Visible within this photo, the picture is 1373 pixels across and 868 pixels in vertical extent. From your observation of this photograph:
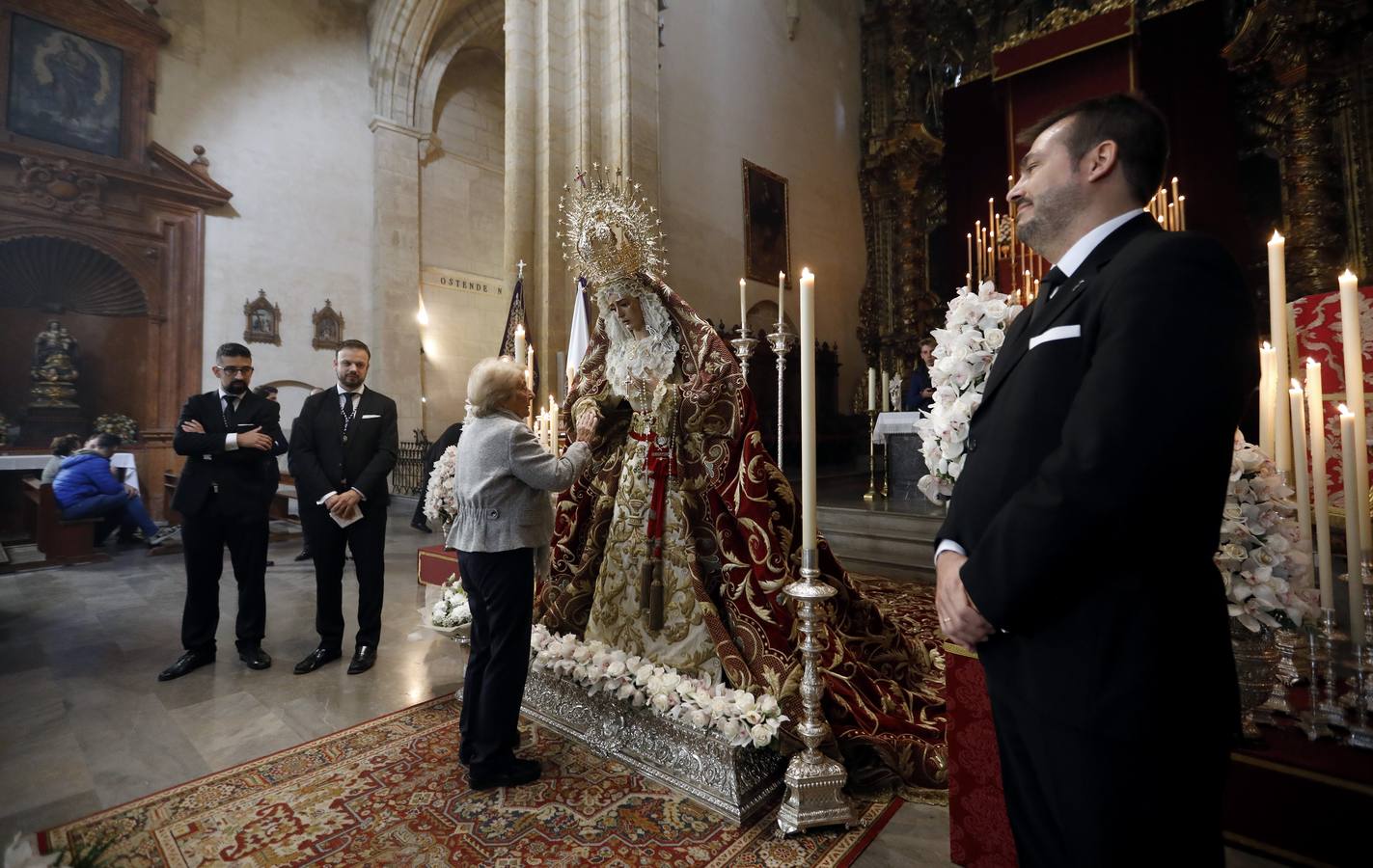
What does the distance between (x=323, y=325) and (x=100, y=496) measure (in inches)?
178

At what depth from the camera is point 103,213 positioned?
899 cm

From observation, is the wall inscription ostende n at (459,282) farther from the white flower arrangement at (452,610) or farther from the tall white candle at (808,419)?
the tall white candle at (808,419)

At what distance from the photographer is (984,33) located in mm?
10406

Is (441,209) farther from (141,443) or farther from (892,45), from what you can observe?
(892,45)

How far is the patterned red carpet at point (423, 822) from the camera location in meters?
1.92

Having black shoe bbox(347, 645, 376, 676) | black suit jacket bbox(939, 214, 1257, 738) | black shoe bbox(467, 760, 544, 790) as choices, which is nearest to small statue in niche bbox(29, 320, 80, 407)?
black shoe bbox(347, 645, 376, 676)

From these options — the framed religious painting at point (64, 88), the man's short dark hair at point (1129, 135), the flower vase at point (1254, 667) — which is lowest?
the flower vase at point (1254, 667)

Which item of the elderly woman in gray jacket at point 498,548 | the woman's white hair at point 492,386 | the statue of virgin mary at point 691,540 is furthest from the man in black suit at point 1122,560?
the woman's white hair at point 492,386

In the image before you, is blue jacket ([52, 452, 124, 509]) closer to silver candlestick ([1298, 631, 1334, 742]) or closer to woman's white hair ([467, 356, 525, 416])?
woman's white hair ([467, 356, 525, 416])

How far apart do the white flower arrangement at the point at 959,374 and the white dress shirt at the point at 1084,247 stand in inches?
24.0

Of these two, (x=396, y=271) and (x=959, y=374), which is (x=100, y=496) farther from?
(x=959, y=374)

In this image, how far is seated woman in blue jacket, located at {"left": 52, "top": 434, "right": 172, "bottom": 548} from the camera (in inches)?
255

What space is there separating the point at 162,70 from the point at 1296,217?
589 inches

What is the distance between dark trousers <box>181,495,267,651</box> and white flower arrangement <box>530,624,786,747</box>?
1.85m
